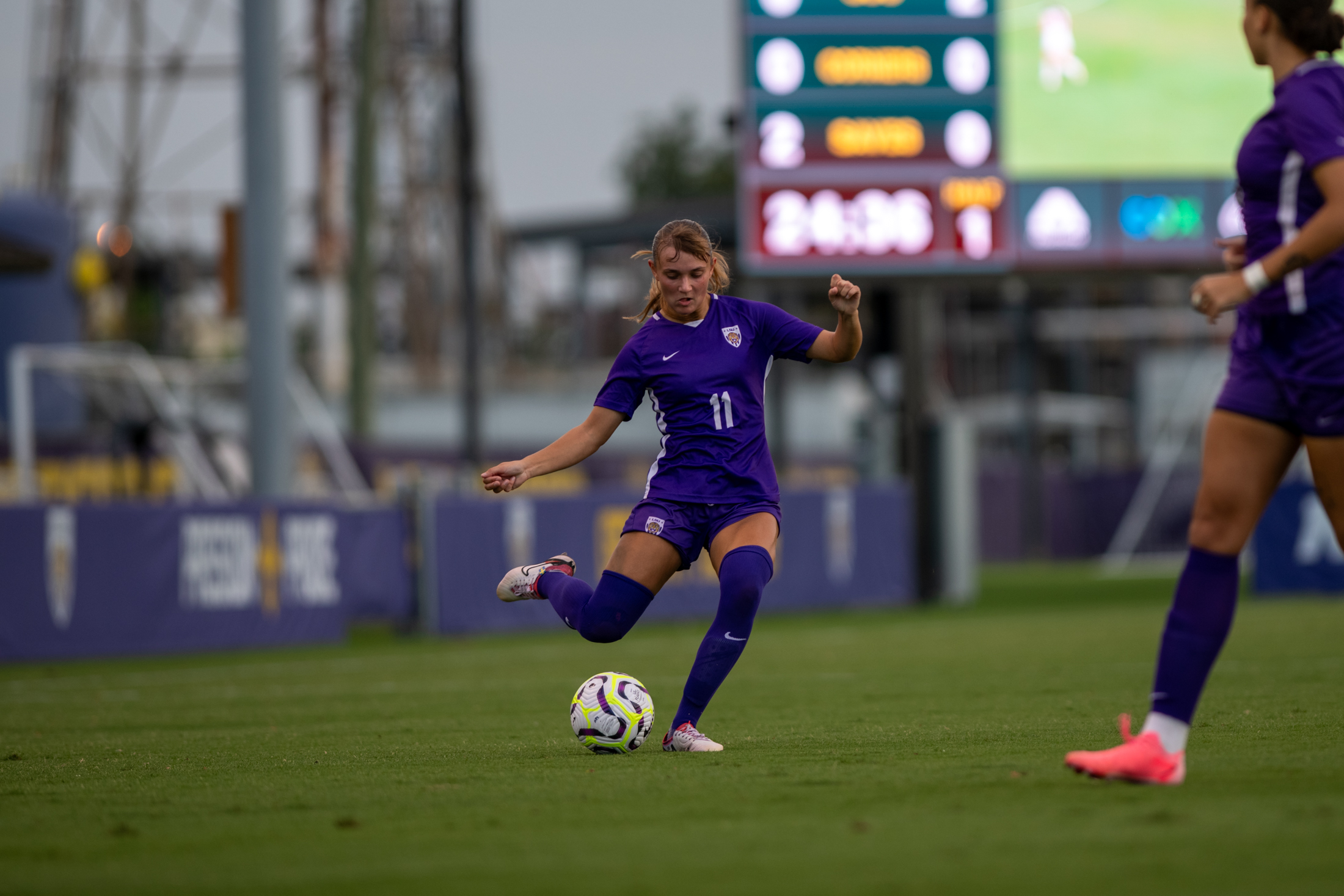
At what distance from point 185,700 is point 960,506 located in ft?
42.5

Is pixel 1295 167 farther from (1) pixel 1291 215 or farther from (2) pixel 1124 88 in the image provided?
(2) pixel 1124 88

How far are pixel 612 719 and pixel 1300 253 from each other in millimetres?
3198

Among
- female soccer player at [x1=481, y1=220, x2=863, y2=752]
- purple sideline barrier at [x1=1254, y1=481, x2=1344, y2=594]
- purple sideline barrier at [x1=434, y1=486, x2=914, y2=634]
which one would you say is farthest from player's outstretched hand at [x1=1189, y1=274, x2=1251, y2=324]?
purple sideline barrier at [x1=1254, y1=481, x2=1344, y2=594]

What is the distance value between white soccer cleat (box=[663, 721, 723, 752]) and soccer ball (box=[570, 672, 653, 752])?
0.35 ft

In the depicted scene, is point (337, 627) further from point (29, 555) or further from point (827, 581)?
point (827, 581)

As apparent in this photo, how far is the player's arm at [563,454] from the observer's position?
639cm

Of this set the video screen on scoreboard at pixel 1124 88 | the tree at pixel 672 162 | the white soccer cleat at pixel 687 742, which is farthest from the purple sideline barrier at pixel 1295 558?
the tree at pixel 672 162

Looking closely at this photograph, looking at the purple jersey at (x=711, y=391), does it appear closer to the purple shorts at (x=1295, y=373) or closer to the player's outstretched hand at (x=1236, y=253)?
the player's outstretched hand at (x=1236, y=253)

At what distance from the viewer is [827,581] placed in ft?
67.7

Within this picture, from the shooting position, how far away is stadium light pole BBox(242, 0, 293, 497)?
19281mm

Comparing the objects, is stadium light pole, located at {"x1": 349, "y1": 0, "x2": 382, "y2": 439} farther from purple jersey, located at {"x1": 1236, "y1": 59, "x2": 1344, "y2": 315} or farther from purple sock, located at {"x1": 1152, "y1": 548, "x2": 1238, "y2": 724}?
purple sock, located at {"x1": 1152, "y1": 548, "x2": 1238, "y2": 724}

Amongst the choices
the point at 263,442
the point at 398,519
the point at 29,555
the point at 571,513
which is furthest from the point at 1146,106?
the point at 29,555

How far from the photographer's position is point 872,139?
18.3 m

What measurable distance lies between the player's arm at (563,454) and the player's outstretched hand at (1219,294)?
245 centimetres
